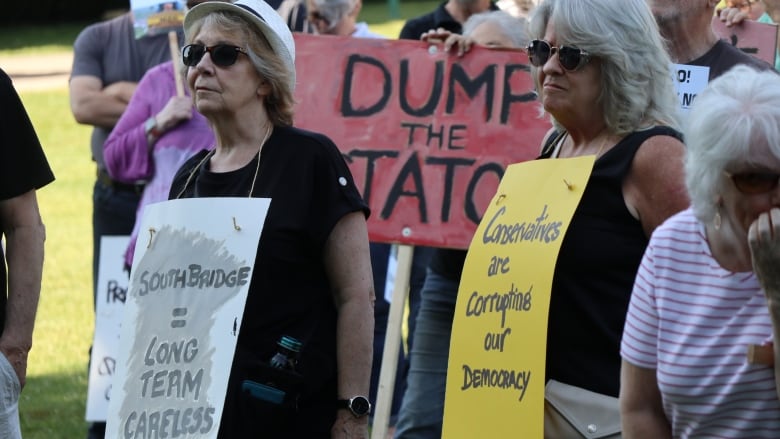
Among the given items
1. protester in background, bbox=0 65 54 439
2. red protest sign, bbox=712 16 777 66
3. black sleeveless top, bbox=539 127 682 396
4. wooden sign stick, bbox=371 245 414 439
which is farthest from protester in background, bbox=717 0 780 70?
protester in background, bbox=0 65 54 439

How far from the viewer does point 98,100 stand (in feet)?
25.4

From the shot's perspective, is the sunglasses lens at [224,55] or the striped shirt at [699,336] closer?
the striped shirt at [699,336]

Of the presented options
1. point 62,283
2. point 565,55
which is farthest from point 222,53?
point 62,283

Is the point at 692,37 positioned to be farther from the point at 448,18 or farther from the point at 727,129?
the point at 448,18

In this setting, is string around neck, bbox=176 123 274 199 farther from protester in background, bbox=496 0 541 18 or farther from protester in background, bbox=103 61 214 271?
protester in background, bbox=496 0 541 18

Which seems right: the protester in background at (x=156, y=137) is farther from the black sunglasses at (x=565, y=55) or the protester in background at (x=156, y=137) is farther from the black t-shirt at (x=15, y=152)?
the black sunglasses at (x=565, y=55)

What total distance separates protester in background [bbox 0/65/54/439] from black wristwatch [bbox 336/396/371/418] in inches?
A: 38.9

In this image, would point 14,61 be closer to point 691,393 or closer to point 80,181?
point 80,181

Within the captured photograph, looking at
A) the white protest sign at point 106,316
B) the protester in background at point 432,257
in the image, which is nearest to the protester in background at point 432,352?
the protester in background at point 432,257

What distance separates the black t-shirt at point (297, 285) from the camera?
4090 mm

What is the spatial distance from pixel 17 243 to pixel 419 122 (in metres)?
2.21

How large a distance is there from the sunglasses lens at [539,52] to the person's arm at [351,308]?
0.63 meters

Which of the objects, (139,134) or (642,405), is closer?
(642,405)

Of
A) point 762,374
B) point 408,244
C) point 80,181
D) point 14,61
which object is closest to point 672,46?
point 408,244
